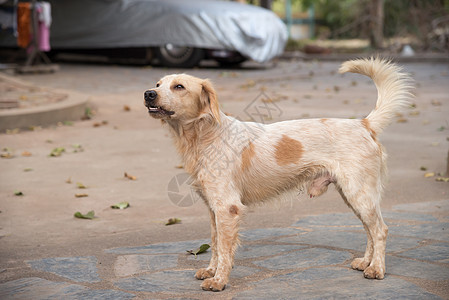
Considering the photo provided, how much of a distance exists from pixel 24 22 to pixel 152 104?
12.4 meters

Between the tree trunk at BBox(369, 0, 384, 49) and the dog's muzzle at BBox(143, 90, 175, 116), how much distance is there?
62.8ft

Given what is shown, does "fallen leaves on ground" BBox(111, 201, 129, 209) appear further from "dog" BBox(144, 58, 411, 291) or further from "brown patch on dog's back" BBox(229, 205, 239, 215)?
"brown patch on dog's back" BBox(229, 205, 239, 215)

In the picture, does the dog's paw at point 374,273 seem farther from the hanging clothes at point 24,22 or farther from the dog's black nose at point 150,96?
the hanging clothes at point 24,22

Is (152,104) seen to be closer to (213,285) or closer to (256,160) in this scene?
(256,160)

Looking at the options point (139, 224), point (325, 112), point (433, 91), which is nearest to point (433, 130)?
point (325, 112)

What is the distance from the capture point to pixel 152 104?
12.6ft

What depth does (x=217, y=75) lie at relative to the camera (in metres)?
15.7

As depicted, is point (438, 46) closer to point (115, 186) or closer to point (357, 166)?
point (115, 186)

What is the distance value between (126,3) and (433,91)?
8.79 m

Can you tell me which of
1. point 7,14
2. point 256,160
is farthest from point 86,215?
point 7,14

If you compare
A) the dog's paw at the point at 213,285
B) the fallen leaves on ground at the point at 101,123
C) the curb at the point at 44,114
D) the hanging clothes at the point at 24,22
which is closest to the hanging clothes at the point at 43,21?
the hanging clothes at the point at 24,22

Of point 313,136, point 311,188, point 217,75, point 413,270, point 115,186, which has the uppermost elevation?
point 313,136

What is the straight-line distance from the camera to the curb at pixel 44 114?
30.4 feet

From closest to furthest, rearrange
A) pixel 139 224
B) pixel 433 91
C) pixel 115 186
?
pixel 139 224, pixel 115 186, pixel 433 91
